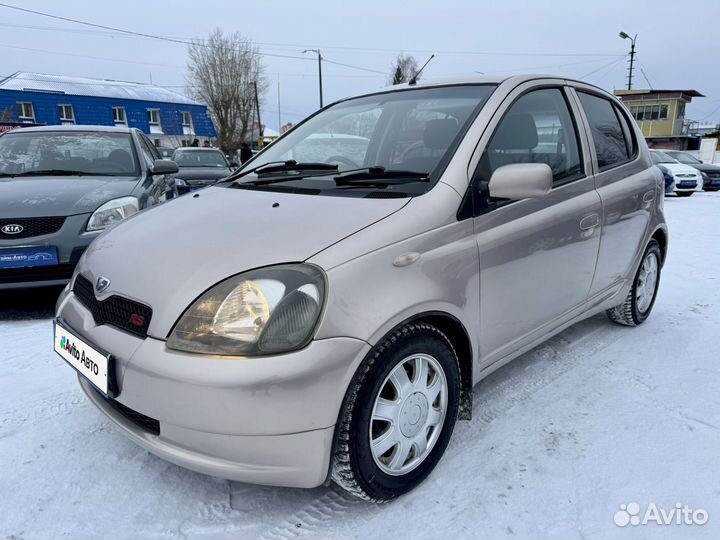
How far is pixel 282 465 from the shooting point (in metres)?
1.66

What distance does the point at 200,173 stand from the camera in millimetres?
12062

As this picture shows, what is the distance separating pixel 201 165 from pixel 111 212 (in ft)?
31.0

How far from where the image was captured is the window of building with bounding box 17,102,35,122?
118 feet

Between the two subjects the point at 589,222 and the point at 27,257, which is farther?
the point at 27,257

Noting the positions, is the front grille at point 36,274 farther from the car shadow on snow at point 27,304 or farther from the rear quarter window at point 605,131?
the rear quarter window at point 605,131

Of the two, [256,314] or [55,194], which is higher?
[55,194]

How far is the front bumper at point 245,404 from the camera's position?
5.15 feet

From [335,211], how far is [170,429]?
3.15 feet

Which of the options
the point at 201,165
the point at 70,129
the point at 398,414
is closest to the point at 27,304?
the point at 70,129

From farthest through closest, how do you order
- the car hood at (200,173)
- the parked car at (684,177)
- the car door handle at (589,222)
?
the parked car at (684,177), the car hood at (200,173), the car door handle at (589,222)

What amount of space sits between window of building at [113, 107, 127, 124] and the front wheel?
44.4m

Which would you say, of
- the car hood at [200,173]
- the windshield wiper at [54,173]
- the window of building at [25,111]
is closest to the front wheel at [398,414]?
the windshield wiper at [54,173]

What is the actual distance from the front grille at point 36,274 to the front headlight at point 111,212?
35cm

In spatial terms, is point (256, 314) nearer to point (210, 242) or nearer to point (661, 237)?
point (210, 242)
